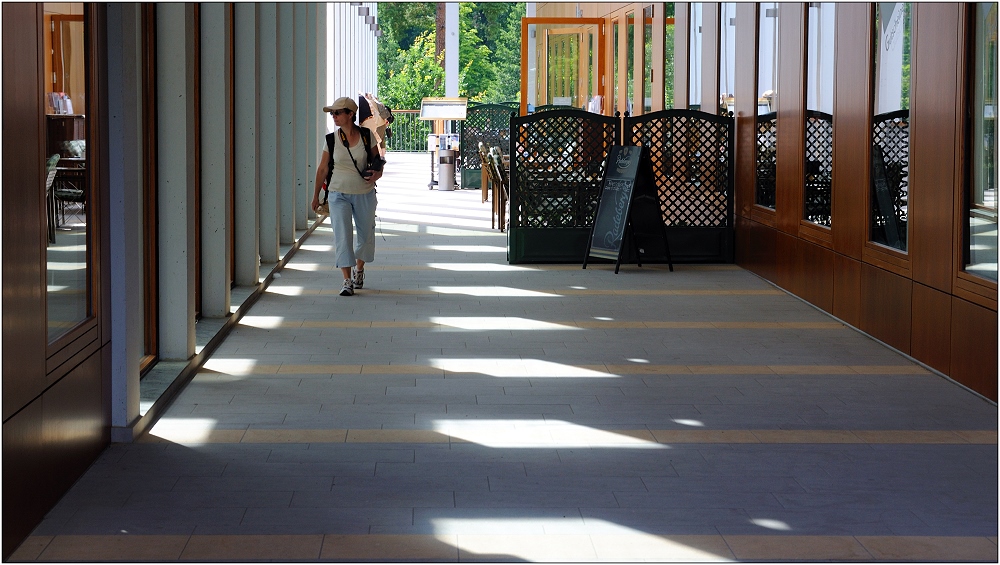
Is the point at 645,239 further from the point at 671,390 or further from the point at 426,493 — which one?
the point at 426,493

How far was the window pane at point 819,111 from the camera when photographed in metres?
8.22

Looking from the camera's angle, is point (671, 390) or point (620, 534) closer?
point (620, 534)

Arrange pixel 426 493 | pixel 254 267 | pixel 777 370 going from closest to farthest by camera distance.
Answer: pixel 426 493 → pixel 777 370 → pixel 254 267

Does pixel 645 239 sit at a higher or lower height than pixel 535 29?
lower

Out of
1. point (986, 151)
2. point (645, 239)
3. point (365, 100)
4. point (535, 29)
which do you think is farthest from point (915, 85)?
point (535, 29)

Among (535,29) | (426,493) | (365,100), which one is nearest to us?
(426,493)

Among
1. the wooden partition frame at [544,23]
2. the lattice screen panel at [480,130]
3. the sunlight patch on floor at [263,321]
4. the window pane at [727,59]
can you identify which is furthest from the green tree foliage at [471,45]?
the sunlight patch on floor at [263,321]

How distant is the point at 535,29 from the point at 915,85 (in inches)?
570

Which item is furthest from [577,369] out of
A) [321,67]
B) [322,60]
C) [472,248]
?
[322,60]

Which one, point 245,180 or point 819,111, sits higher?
point 819,111

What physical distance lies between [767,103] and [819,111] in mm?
1543

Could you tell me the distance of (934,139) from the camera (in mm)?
6234

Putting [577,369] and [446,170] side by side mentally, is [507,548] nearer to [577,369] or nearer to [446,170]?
Result: [577,369]

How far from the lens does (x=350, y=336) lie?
725 centimetres
